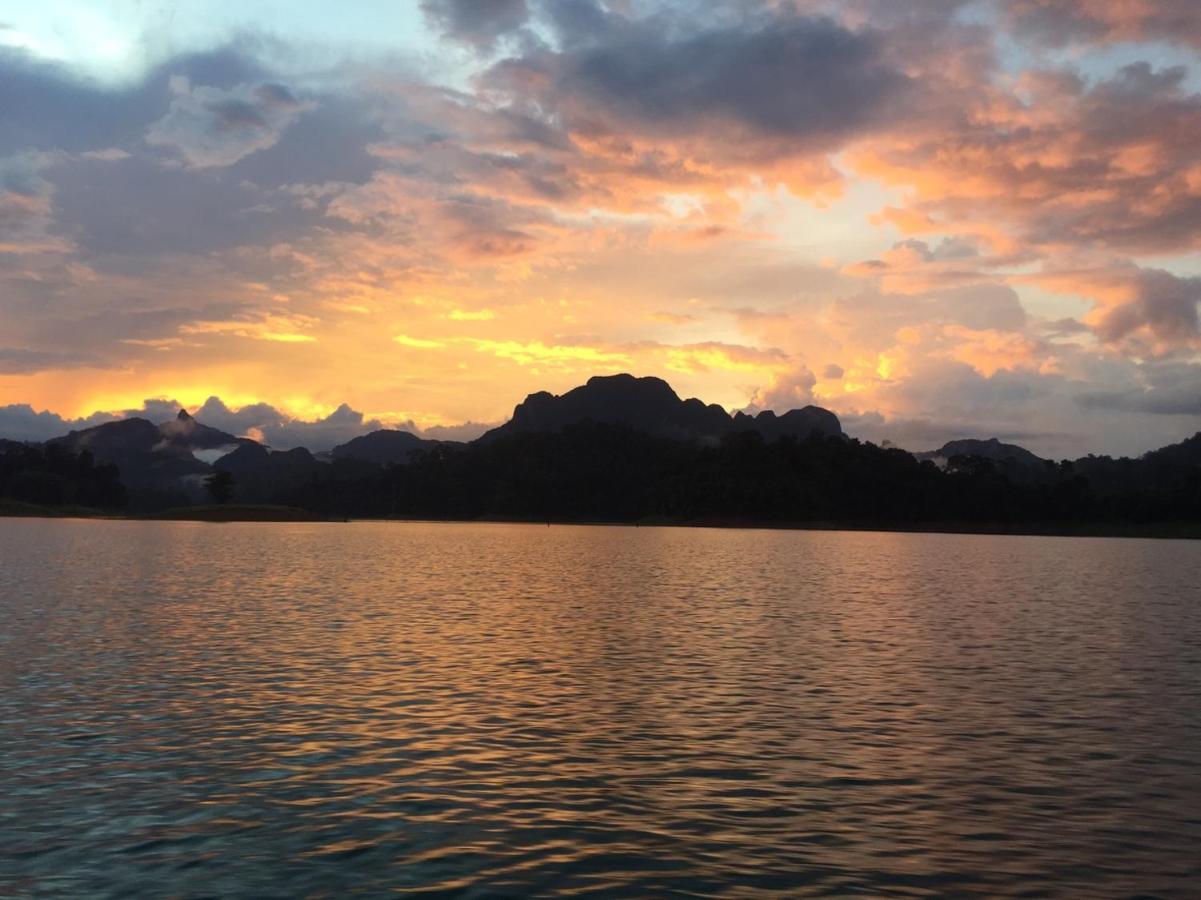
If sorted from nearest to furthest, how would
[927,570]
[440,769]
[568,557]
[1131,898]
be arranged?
[1131,898] < [440,769] < [927,570] < [568,557]

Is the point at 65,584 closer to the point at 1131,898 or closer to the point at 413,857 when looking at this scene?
the point at 413,857

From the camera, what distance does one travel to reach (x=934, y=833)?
22.6 m

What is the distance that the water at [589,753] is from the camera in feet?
65.7

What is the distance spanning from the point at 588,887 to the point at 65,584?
8097 cm

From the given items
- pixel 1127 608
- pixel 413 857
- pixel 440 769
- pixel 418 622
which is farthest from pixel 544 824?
pixel 1127 608

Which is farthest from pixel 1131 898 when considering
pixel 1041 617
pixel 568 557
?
pixel 568 557

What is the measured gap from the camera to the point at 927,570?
→ 13075cm

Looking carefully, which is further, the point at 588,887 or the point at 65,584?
the point at 65,584

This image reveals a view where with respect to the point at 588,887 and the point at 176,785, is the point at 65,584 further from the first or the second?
the point at 588,887

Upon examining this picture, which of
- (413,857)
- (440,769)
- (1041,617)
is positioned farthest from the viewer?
(1041,617)

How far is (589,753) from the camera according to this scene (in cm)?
2988

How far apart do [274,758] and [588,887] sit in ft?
44.1

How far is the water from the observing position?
20.0 m

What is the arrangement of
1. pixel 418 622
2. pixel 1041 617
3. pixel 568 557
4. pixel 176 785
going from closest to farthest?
pixel 176 785, pixel 418 622, pixel 1041 617, pixel 568 557
